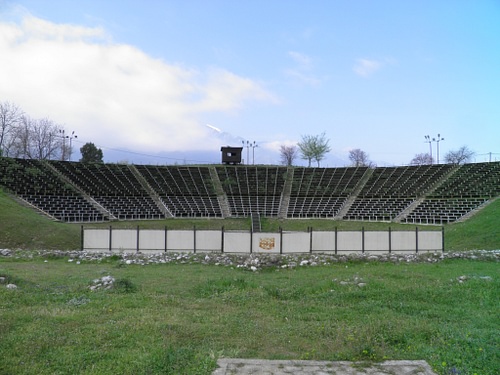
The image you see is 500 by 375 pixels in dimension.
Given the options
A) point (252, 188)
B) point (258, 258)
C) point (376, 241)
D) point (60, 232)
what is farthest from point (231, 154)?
point (258, 258)

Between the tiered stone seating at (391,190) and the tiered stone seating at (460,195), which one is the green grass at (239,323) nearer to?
the tiered stone seating at (460,195)

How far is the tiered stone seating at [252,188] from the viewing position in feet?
152

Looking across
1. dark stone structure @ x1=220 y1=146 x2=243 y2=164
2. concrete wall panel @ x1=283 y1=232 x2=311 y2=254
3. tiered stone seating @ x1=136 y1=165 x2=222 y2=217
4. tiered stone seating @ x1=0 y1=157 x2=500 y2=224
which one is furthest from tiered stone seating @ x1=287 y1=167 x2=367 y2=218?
concrete wall panel @ x1=283 y1=232 x2=311 y2=254

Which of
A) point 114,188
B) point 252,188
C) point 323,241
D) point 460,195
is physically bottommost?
point 323,241

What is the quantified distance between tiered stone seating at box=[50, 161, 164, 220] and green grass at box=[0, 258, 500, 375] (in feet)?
99.8

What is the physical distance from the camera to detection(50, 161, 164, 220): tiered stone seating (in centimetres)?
4191

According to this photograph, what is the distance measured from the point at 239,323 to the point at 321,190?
149 ft

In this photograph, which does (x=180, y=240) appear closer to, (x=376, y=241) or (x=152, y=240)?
(x=152, y=240)

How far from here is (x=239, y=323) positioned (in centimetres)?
719

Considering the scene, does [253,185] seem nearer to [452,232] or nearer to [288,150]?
[452,232]

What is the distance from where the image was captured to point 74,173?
4825cm

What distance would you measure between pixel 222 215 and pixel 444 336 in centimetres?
3866

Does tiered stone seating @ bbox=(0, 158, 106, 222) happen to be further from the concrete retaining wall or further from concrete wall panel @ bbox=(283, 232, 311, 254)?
concrete wall panel @ bbox=(283, 232, 311, 254)

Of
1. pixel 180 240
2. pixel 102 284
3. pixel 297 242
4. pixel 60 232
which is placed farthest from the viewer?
pixel 60 232
